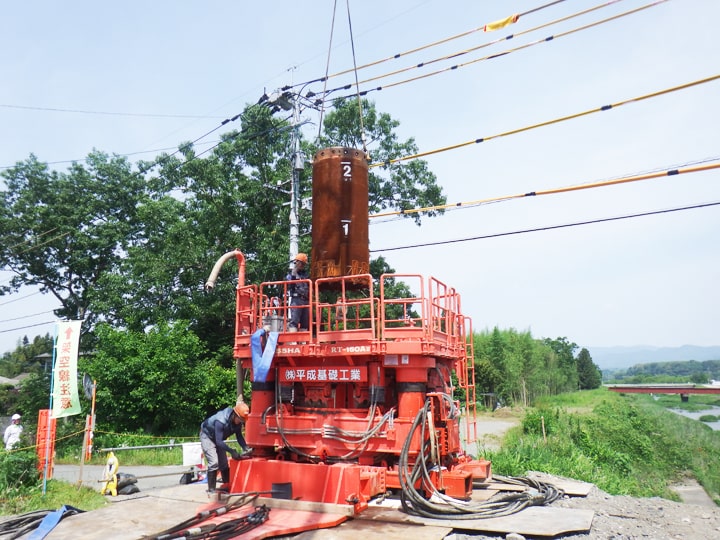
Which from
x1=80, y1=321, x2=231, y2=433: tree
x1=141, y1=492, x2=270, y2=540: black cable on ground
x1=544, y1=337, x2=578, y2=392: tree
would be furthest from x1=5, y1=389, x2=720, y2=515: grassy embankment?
x1=544, y1=337, x2=578, y2=392: tree

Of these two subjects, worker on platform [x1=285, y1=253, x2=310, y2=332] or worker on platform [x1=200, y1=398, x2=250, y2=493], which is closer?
worker on platform [x1=200, y1=398, x2=250, y2=493]

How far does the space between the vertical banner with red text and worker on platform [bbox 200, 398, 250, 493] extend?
4.38 m

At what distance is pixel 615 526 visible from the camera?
303 inches

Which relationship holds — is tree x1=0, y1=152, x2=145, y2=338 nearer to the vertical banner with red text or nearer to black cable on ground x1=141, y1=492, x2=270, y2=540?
the vertical banner with red text

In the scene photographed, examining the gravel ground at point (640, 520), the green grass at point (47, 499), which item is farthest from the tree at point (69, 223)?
the gravel ground at point (640, 520)

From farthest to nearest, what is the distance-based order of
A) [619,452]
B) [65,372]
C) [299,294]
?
[619,452] < [65,372] < [299,294]

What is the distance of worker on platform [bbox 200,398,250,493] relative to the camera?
378 inches

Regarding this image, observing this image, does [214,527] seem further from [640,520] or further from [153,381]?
[153,381]

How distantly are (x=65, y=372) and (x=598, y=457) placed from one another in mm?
21097

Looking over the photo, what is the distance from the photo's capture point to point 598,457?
75.0 feet

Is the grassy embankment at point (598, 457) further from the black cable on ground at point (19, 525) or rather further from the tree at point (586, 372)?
the tree at point (586, 372)

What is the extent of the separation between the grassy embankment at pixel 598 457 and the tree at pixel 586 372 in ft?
191

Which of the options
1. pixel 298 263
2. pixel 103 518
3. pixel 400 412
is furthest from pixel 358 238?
pixel 103 518

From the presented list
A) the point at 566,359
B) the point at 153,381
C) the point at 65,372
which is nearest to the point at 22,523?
the point at 65,372
